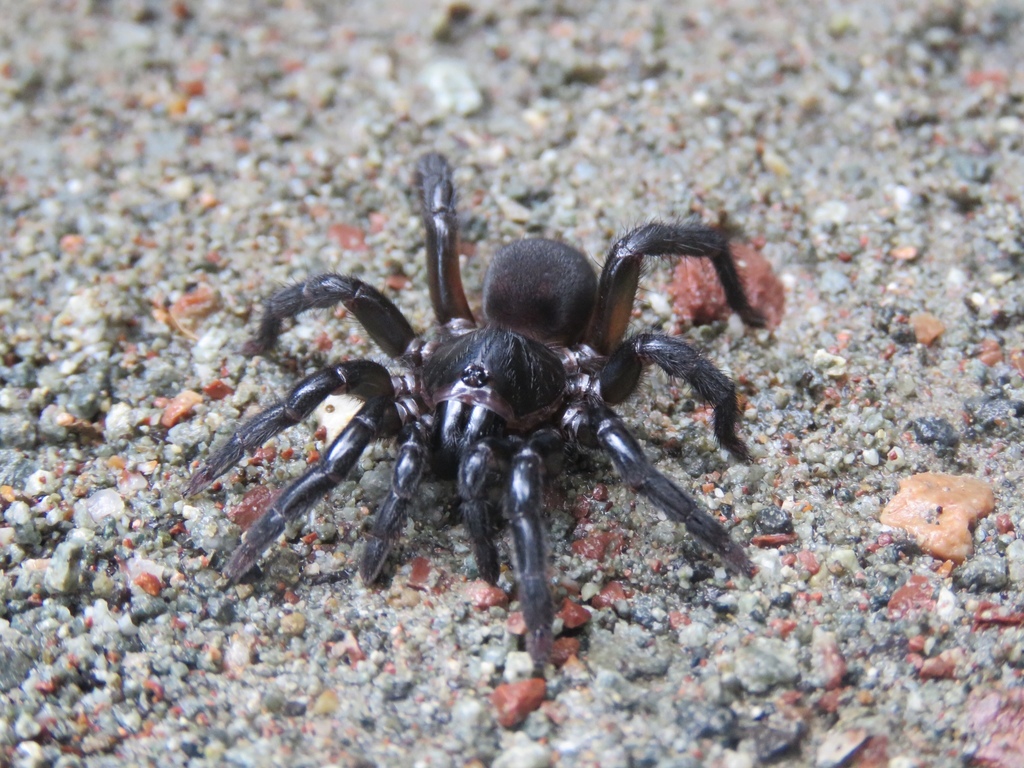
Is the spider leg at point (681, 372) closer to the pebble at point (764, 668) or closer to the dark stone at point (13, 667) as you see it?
the pebble at point (764, 668)

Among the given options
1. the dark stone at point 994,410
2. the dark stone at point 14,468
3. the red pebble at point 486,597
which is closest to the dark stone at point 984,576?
the dark stone at point 994,410

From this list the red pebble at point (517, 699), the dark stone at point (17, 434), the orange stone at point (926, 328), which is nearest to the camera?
the red pebble at point (517, 699)

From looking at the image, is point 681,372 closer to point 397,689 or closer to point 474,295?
point 474,295

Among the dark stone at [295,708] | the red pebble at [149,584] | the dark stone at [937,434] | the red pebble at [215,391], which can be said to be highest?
the red pebble at [215,391]

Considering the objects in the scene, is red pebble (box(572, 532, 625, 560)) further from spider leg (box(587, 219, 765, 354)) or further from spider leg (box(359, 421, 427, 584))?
spider leg (box(587, 219, 765, 354))

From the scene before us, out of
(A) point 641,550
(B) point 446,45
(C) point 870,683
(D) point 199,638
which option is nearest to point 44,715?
(D) point 199,638

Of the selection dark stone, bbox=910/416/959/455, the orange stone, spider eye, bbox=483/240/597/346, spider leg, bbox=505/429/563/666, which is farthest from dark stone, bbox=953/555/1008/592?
spider eye, bbox=483/240/597/346
